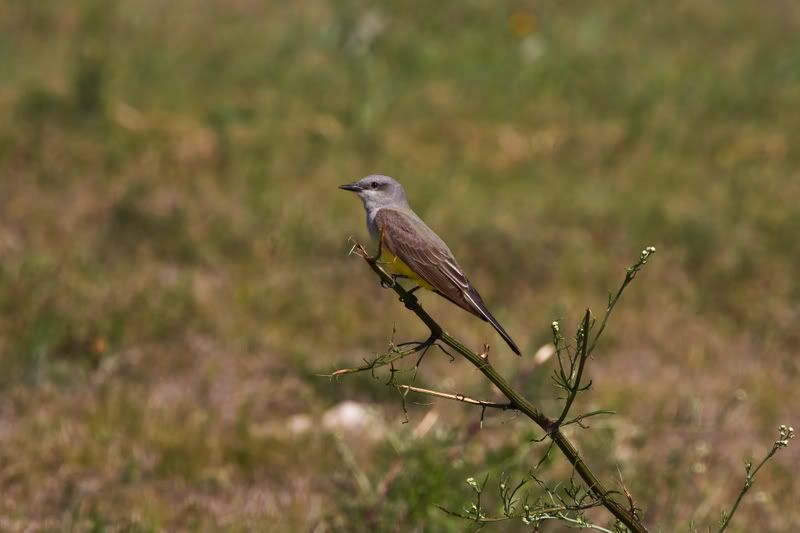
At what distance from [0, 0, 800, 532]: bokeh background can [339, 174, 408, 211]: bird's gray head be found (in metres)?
0.86

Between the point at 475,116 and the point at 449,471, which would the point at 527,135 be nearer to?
the point at 475,116

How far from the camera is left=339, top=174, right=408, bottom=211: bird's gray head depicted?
4.41m

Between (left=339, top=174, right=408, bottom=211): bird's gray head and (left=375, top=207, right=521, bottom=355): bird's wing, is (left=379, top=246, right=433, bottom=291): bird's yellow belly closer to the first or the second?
(left=375, top=207, right=521, bottom=355): bird's wing

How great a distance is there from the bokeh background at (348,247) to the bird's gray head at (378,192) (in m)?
0.86

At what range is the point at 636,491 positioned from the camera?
5.12m

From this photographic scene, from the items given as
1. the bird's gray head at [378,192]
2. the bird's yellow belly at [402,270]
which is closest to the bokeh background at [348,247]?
the bird's yellow belly at [402,270]

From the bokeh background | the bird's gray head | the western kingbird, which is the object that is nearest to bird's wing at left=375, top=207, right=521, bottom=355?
the western kingbird

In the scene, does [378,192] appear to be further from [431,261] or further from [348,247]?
[348,247]

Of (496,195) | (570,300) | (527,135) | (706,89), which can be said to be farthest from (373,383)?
(706,89)

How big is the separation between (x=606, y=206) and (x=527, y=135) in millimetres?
1440

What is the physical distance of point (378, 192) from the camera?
176 inches

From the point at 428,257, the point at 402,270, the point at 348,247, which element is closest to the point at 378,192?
the point at 402,270

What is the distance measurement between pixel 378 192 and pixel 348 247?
118 inches

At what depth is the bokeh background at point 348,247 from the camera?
16.5 feet
